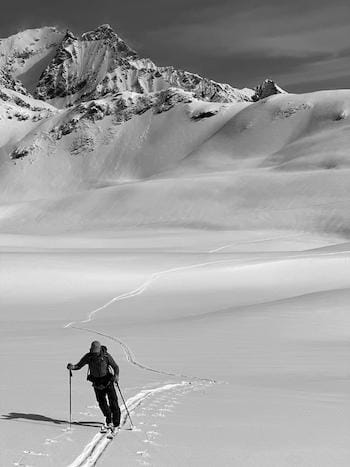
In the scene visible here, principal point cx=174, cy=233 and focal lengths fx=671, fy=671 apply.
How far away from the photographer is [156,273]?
137 ft

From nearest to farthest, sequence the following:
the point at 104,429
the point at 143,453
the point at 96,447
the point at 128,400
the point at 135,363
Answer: the point at 143,453 < the point at 96,447 < the point at 104,429 < the point at 128,400 < the point at 135,363

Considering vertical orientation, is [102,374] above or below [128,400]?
above

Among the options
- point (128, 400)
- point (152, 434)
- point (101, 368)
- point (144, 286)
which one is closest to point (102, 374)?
point (101, 368)

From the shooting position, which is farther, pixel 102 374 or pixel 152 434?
pixel 102 374

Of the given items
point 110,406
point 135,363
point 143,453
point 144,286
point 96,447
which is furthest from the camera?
point 144,286

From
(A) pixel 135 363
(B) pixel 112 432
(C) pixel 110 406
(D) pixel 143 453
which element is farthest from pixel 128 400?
(A) pixel 135 363

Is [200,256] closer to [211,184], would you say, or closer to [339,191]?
[339,191]

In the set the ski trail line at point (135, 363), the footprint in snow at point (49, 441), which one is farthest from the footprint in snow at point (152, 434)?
the ski trail line at point (135, 363)

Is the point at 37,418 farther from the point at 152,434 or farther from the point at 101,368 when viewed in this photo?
the point at 152,434

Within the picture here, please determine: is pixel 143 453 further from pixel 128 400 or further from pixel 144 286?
pixel 144 286

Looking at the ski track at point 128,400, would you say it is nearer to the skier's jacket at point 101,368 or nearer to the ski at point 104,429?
the ski at point 104,429

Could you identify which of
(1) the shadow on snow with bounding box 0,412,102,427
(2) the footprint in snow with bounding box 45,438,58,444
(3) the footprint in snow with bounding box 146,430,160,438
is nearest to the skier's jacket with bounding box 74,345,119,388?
(1) the shadow on snow with bounding box 0,412,102,427

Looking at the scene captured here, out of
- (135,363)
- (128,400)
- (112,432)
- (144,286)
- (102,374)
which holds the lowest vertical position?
(135,363)

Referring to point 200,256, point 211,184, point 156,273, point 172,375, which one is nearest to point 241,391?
point 172,375
